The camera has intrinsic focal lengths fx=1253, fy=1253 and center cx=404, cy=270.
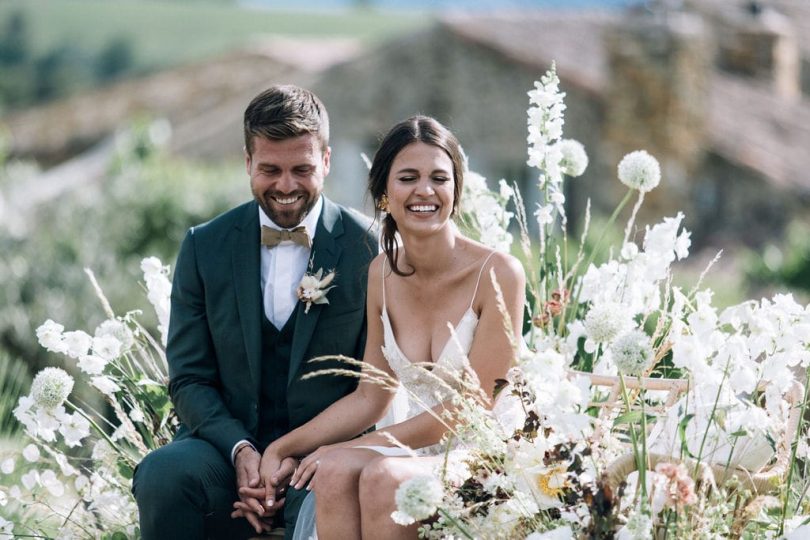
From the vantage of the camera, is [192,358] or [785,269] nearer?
[192,358]

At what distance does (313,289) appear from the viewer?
4.27 m

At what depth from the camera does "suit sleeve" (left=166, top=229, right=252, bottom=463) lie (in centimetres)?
423

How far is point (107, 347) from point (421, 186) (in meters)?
1.25

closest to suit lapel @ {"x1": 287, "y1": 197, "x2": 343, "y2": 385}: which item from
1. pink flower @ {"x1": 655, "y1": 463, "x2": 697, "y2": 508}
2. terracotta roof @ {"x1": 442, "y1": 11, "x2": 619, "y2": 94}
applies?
pink flower @ {"x1": 655, "y1": 463, "x2": 697, "y2": 508}

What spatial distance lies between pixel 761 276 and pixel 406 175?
33.5ft

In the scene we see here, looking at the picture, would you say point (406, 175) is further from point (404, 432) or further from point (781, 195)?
point (781, 195)

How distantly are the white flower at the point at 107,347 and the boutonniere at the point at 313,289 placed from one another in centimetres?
67

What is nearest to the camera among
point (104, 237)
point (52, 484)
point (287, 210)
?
point (287, 210)

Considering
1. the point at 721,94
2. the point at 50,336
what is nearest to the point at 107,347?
the point at 50,336

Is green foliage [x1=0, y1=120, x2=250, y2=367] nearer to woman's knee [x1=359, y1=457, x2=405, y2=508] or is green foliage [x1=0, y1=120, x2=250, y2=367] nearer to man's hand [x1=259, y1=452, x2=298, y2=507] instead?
man's hand [x1=259, y1=452, x2=298, y2=507]

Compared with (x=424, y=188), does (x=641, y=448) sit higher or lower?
lower

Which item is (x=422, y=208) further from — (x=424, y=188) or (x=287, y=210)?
(x=287, y=210)

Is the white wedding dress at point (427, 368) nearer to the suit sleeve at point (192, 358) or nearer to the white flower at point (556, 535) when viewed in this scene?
the suit sleeve at point (192, 358)

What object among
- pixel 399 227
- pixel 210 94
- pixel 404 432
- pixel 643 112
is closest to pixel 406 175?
pixel 399 227
